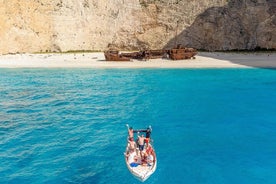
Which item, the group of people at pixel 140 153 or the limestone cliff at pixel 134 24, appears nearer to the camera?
the group of people at pixel 140 153

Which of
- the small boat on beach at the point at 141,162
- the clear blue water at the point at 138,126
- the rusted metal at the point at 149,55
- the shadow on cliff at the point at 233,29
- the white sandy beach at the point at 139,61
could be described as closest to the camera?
the small boat on beach at the point at 141,162

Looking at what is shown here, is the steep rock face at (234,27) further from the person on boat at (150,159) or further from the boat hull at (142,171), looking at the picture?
the boat hull at (142,171)

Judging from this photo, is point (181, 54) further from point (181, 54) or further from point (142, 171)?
point (142, 171)

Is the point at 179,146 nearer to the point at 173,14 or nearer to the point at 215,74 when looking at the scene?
the point at 215,74

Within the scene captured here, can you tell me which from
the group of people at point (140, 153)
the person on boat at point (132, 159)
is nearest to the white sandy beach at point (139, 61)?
the group of people at point (140, 153)

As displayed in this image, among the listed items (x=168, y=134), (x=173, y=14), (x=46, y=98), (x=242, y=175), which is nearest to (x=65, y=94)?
(x=46, y=98)

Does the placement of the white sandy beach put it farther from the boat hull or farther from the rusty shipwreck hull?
the boat hull

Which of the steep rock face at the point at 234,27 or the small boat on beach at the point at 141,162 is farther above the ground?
the steep rock face at the point at 234,27

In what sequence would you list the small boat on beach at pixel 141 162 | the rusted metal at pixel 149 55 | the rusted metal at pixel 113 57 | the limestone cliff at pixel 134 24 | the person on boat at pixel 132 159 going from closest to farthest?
the small boat on beach at pixel 141 162 → the person on boat at pixel 132 159 → the rusted metal at pixel 113 57 → the rusted metal at pixel 149 55 → the limestone cliff at pixel 134 24

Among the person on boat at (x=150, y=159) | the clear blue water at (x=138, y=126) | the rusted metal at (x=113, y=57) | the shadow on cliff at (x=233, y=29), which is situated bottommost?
the clear blue water at (x=138, y=126)
